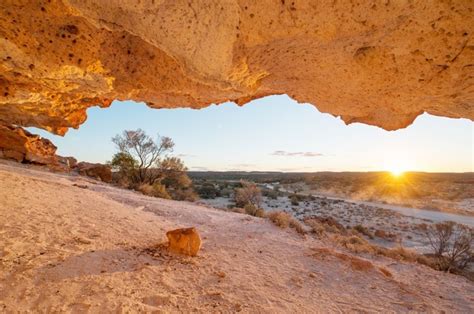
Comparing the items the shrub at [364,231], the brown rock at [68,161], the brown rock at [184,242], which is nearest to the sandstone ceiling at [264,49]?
the brown rock at [184,242]

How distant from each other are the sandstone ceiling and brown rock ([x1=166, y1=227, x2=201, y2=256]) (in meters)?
2.81

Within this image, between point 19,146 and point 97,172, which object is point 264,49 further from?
point 97,172

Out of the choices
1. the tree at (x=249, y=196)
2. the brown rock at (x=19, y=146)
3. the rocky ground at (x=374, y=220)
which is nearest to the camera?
the brown rock at (x=19, y=146)

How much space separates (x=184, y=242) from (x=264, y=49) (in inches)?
157

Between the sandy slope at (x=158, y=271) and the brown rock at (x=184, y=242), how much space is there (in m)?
0.19

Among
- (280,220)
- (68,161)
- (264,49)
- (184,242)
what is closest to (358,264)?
(280,220)

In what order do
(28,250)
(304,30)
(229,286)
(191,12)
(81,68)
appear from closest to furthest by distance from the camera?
(191,12) → (304,30) → (81,68) → (28,250) → (229,286)

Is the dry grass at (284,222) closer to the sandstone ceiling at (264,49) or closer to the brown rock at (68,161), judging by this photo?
the sandstone ceiling at (264,49)

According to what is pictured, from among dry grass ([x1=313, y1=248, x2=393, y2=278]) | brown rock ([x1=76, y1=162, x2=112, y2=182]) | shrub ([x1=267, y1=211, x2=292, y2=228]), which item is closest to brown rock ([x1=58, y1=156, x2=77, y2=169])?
brown rock ([x1=76, y1=162, x2=112, y2=182])

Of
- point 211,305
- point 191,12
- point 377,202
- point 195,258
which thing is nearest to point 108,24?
point 191,12

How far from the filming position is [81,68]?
A: 358 cm

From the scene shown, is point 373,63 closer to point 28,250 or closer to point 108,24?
point 108,24

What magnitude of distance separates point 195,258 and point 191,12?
173 inches

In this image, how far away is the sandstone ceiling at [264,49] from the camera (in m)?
2.26
